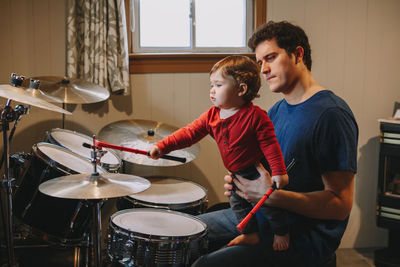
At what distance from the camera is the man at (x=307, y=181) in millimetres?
1321

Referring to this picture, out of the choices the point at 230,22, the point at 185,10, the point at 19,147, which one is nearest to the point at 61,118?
the point at 19,147

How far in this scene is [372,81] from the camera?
2889 mm

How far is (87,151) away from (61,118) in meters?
0.60

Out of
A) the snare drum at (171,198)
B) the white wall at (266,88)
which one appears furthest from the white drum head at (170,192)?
the white wall at (266,88)

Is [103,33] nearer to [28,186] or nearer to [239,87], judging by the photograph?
[28,186]

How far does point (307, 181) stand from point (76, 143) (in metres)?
1.26

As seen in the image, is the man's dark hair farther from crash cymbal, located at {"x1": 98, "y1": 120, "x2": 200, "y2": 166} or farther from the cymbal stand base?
the cymbal stand base

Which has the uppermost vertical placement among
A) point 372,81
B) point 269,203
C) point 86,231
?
point 372,81

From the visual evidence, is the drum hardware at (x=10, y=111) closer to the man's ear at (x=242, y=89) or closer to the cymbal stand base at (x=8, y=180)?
the cymbal stand base at (x=8, y=180)

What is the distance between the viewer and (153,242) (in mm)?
1354

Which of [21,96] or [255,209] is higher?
[21,96]

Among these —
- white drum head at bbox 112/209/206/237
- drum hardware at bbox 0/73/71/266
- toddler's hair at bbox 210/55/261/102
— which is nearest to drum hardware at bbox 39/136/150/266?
white drum head at bbox 112/209/206/237

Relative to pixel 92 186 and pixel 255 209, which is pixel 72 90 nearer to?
pixel 92 186

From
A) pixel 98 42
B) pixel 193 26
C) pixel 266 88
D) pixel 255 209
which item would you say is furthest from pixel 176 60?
pixel 255 209
